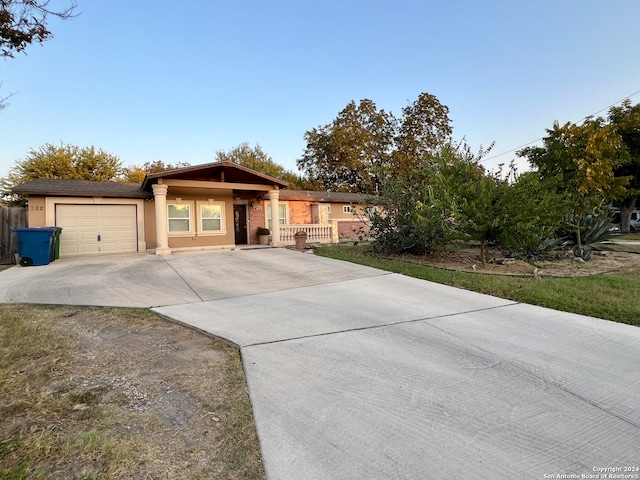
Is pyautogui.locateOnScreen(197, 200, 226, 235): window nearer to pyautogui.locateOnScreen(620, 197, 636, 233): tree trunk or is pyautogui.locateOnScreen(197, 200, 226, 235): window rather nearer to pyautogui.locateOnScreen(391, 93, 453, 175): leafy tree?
pyautogui.locateOnScreen(391, 93, 453, 175): leafy tree

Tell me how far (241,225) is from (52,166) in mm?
15769

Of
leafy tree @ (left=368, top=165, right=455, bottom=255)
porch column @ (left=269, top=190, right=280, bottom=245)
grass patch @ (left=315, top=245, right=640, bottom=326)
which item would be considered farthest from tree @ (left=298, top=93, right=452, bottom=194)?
grass patch @ (left=315, top=245, right=640, bottom=326)

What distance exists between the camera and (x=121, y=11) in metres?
9.10

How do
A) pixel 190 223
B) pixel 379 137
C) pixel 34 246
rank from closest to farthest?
1. pixel 34 246
2. pixel 190 223
3. pixel 379 137

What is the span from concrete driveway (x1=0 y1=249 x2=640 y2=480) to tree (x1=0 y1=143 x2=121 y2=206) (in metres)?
20.8

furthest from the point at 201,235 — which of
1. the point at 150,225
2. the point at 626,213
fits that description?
the point at 626,213

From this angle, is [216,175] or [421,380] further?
[216,175]

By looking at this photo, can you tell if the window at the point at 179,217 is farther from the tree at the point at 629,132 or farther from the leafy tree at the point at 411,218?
the tree at the point at 629,132

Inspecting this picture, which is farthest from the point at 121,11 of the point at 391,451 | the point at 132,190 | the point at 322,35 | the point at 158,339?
the point at 391,451

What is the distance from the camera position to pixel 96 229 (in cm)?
1232

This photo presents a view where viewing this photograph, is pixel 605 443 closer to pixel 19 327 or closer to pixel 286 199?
pixel 19 327

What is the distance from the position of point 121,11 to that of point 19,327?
9.38 m

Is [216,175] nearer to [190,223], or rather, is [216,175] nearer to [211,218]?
[211,218]

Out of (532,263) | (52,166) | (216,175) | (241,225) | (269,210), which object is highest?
(52,166)
